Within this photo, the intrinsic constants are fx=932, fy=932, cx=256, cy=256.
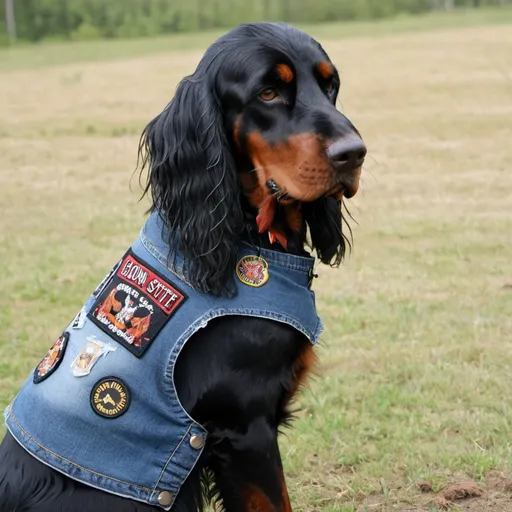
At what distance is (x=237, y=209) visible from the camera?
2818mm

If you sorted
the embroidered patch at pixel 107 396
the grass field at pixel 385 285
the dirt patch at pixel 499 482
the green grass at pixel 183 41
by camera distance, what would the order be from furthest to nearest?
1. the green grass at pixel 183 41
2. the grass field at pixel 385 285
3. the dirt patch at pixel 499 482
4. the embroidered patch at pixel 107 396

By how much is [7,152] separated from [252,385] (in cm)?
Answer: 1217

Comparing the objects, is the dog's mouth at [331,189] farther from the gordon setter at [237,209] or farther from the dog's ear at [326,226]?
the dog's ear at [326,226]

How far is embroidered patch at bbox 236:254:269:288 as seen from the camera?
2789 millimetres

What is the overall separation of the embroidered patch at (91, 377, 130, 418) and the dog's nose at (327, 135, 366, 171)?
889mm

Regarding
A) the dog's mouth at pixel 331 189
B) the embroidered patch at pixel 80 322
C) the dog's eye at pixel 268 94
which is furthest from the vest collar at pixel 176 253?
the dog's eye at pixel 268 94

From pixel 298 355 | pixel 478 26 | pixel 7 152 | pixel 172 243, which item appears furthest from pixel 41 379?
pixel 478 26

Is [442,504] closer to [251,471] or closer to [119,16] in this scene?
[251,471]

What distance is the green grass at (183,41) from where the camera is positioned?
29.5 m

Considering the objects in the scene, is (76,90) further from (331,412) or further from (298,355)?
(298,355)

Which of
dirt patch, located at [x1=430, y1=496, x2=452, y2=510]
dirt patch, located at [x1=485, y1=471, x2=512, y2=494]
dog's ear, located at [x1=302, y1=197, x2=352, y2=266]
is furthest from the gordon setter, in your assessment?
dirt patch, located at [x1=485, y1=471, x2=512, y2=494]

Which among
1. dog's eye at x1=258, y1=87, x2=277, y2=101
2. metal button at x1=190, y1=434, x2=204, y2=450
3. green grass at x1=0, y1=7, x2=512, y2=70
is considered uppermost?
dog's eye at x1=258, y1=87, x2=277, y2=101

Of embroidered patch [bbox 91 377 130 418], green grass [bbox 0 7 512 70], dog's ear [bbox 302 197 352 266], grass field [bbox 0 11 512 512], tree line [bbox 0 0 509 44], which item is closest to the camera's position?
embroidered patch [bbox 91 377 130 418]

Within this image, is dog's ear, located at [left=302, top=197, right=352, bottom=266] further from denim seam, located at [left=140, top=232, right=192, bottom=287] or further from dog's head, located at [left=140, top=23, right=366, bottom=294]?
denim seam, located at [left=140, top=232, right=192, bottom=287]
